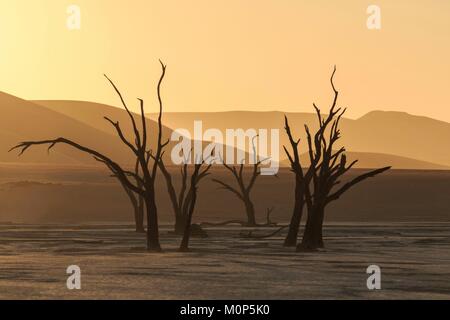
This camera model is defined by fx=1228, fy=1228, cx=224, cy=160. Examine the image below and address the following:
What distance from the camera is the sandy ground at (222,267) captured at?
21.4 meters

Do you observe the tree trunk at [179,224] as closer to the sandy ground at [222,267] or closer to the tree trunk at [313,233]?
the sandy ground at [222,267]

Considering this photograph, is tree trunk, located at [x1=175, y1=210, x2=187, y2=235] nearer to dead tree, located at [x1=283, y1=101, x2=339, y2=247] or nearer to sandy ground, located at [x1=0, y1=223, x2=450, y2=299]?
sandy ground, located at [x1=0, y1=223, x2=450, y2=299]

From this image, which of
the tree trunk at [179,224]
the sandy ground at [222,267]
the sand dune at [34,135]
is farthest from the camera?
the sand dune at [34,135]

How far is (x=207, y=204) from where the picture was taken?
217 ft

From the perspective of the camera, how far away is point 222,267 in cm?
2692

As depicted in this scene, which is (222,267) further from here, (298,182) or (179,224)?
(179,224)

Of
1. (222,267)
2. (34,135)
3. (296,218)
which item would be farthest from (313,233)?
(34,135)

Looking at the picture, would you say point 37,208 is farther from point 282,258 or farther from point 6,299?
point 6,299

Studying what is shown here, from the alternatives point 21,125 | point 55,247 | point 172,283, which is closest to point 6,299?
point 172,283

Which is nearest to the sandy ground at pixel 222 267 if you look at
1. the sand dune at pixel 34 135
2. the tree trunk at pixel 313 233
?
the tree trunk at pixel 313 233

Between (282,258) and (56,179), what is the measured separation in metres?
57.8
